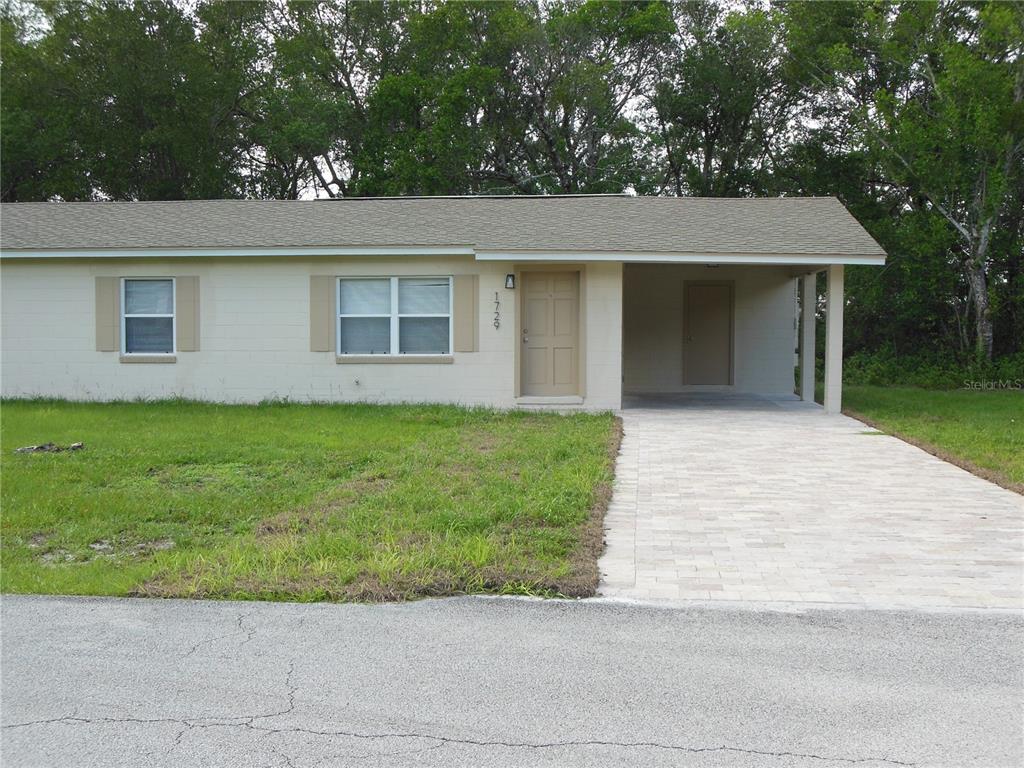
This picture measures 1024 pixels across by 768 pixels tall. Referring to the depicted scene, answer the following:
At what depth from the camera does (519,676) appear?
154 inches

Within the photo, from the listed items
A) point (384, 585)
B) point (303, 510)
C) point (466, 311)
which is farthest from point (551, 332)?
point (384, 585)

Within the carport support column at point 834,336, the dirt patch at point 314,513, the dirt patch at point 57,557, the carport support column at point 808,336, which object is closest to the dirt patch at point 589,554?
the dirt patch at point 314,513

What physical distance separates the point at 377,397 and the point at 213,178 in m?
17.9

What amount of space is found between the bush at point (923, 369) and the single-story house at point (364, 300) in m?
8.12

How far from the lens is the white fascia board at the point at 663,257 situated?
13812mm

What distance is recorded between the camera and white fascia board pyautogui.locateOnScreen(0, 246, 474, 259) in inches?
562

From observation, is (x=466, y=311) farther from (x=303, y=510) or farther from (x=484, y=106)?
(x=484, y=106)

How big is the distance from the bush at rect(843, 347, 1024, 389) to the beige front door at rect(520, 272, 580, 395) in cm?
1138

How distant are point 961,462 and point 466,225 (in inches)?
339

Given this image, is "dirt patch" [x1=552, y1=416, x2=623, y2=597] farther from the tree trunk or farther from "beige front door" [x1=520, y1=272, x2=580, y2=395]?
the tree trunk

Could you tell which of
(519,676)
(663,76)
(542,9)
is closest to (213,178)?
(542,9)

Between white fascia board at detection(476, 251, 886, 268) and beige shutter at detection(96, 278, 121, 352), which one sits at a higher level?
white fascia board at detection(476, 251, 886, 268)

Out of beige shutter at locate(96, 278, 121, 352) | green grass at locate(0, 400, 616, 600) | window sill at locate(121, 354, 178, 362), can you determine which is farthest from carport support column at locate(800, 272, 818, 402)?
beige shutter at locate(96, 278, 121, 352)

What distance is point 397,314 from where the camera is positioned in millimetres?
14688
